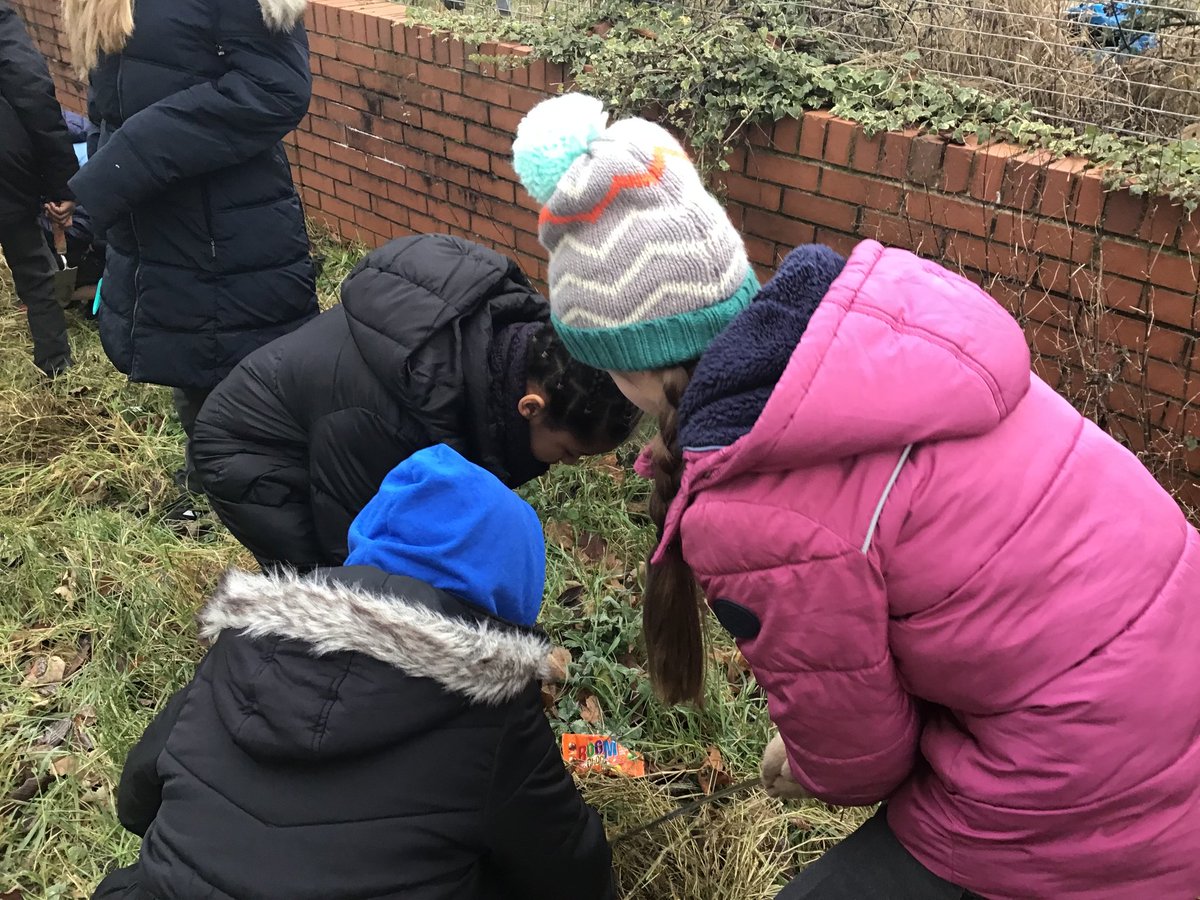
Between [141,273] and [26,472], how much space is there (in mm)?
1296

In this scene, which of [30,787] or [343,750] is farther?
[30,787]

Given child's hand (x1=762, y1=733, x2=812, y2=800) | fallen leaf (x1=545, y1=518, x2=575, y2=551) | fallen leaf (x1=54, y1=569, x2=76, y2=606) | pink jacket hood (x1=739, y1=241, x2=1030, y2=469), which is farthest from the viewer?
fallen leaf (x1=545, y1=518, x2=575, y2=551)

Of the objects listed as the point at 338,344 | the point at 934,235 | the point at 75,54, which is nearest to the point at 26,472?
the point at 75,54

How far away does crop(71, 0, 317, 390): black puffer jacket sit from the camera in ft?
9.02

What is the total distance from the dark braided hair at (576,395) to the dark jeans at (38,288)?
10.6 feet

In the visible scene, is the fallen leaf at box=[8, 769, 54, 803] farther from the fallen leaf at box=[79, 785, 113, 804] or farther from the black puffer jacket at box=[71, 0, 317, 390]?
the black puffer jacket at box=[71, 0, 317, 390]

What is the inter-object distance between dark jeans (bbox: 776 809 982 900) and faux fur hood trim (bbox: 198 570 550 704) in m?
0.53

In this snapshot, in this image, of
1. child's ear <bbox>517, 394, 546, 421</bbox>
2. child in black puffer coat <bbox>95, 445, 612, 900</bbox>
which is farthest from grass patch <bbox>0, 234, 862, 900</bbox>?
child's ear <bbox>517, 394, 546, 421</bbox>

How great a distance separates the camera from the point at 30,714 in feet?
8.90

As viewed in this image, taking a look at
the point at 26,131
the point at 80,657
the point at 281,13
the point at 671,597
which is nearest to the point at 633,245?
the point at 671,597

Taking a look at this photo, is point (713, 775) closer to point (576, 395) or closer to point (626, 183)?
point (576, 395)

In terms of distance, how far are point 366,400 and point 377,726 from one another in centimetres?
95

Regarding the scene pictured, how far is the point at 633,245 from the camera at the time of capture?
135cm

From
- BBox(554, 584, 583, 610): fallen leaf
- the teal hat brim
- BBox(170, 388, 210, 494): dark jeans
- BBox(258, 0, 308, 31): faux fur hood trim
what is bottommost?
BBox(554, 584, 583, 610): fallen leaf
